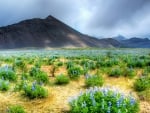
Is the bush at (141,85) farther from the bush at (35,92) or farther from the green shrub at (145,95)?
the bush at (35,92)

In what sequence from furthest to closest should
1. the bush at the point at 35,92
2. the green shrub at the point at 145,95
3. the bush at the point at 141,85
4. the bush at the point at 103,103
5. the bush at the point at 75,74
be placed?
1. the bush at the point at 75,74
2. the bush at the point at 141,85
3. the bush at the point at 35,92
4. the green shrub at the point at 145,95
5. the bush at the point at 103,103

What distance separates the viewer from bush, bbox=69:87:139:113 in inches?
341

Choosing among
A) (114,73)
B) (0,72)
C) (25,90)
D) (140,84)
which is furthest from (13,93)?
(114,73)

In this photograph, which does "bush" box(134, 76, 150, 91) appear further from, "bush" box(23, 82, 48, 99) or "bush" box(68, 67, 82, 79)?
"bush" box(68, 67, 82, 79)

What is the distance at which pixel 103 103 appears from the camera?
8.70 metres

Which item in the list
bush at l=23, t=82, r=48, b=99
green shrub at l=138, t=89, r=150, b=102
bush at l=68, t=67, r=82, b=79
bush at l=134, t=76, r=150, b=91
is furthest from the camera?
bush at l=68, t=67, r=82, b=79

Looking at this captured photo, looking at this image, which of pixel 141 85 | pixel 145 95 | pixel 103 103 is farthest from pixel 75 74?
pixel 103 103

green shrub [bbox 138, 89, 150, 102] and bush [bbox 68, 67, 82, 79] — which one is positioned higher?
bush [bbox 68, 67, 82, 79]

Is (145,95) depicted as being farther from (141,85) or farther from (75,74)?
(75,74)

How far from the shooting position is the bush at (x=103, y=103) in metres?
8.66

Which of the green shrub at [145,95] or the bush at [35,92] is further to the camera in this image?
the bush at [35,92]

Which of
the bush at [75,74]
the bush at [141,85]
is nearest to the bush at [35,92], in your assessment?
the bush at [141,85]

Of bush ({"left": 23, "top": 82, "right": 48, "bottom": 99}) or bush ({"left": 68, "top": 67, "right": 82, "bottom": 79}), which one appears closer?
bush ({"left": 23, "top": 82, "right": 48, "bottom": 99})

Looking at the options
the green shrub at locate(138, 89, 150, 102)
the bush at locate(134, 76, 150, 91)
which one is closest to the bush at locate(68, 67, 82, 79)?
the bush at locate(134, 76, 150, 91)
